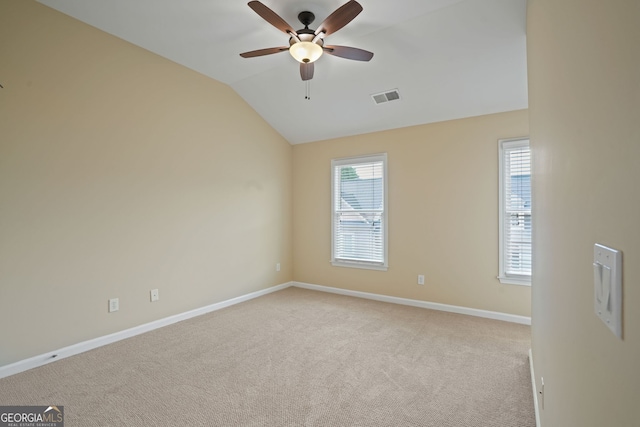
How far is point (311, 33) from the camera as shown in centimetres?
254

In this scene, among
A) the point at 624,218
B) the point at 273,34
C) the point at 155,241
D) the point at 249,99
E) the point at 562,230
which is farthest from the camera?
the point at 249,99

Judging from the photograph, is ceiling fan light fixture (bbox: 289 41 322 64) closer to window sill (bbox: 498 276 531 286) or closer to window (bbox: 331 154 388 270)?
window (bbox: 331 154 388 270)

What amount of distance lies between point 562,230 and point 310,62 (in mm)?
2322

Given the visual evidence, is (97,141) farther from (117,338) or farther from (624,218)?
(624,218)

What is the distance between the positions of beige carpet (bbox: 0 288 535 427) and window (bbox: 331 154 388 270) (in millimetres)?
1290

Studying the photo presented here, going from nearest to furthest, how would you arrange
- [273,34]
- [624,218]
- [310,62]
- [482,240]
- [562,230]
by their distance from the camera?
[624,218], [562,230], [310,62], [273,34], [482,240]

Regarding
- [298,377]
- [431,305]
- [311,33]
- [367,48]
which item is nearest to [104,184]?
[311,33]

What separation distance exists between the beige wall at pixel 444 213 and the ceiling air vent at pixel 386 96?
0.60 metres

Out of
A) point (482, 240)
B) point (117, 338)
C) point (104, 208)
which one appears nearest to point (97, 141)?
point (104, 208)

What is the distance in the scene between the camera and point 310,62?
2705 millimetres

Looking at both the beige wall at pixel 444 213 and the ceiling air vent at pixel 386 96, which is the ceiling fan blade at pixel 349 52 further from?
the beige wall at pixel 444 213

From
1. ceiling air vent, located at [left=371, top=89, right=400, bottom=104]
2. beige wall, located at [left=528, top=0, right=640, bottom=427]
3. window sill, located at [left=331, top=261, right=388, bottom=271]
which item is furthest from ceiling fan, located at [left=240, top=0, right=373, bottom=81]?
window sill, located at [left=331, top=261, right=388, bottom=271]

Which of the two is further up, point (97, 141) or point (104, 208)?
point (97, 141)

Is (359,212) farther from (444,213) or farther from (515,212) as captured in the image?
(515,212)
